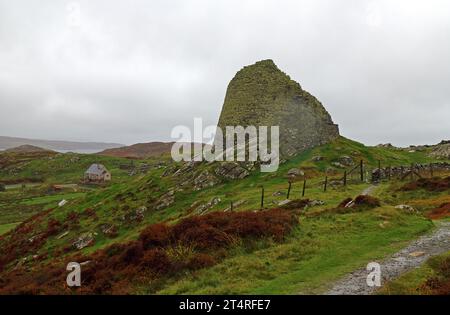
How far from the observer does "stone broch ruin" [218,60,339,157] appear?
6962cm

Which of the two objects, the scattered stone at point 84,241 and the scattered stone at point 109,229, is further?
the scattered stone at point 109,229

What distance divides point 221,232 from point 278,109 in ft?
172

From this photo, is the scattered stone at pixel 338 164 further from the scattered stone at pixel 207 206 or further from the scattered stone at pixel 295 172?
the scattered stone at pixel 207 206

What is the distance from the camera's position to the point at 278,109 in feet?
237

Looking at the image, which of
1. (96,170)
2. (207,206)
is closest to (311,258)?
(207,206)

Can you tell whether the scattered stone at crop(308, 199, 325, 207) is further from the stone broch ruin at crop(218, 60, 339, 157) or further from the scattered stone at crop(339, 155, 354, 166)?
the stone broch ruin at crop(218, 60, 339, 157)

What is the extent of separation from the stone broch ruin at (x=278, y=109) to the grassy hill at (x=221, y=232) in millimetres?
3189

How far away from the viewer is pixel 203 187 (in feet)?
194

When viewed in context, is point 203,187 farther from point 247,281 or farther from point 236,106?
point 247,281

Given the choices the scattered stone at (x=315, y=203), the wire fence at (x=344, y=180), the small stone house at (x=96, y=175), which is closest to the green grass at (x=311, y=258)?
the scattered stone at (x=315, y=203)

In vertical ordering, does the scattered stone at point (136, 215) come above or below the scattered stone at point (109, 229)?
above

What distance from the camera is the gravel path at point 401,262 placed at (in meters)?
14.9
